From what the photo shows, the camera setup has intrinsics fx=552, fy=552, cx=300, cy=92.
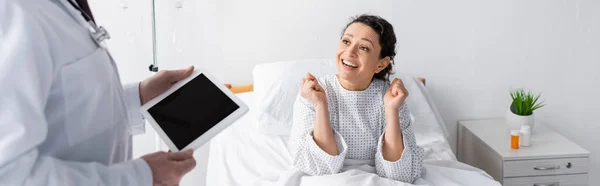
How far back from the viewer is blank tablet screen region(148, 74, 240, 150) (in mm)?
979

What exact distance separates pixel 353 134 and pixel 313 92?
178 mm

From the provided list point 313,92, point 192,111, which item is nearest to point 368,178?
point 313,92

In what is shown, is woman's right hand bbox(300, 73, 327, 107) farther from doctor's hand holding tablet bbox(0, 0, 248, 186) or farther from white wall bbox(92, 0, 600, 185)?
white wall bbox(92, 0, 600, 185)

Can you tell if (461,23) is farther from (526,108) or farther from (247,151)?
(247,151)

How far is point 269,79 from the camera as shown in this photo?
7.38ft

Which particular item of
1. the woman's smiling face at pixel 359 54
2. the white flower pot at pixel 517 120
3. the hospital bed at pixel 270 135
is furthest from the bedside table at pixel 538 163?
the woman's smiling face at pixel 359 54

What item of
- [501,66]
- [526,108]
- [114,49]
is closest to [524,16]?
[501,66]

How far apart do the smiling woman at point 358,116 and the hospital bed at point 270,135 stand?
0.54 feet

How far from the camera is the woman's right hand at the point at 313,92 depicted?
1.56m

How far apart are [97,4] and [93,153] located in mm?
1659

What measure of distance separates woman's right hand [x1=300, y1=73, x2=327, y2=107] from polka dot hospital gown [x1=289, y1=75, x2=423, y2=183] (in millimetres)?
53

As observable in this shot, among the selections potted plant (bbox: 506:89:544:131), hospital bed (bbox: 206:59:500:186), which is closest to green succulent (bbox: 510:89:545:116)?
potted plant (bbox: 506:89:544:131)

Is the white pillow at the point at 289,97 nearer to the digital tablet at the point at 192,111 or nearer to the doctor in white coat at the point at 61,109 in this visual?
the digital tablet at the point at 192,111

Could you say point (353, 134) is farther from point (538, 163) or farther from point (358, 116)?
point (538, 163)
